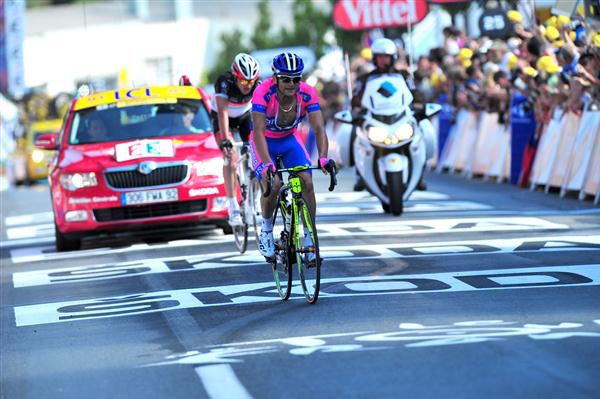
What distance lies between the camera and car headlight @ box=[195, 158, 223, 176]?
15.6 metres

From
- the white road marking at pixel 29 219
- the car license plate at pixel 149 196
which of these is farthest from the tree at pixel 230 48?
the car license plate at pixel 149 196

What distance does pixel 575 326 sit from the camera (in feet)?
27.3

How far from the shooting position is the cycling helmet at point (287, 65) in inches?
403

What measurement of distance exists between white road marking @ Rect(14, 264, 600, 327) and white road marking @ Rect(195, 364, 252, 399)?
2589mm

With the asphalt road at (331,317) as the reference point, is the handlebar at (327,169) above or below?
above

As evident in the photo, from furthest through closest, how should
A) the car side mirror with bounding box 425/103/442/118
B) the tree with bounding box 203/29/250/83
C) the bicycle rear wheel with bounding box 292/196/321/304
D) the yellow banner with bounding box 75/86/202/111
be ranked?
the tree with bounding box 203/29/250/83, the car side mirror with bounding box 425/103/442/118, the yellow banner with bounding box 75/86/202/111, the bicycle rear wheel with bounding box 292/196/321/304

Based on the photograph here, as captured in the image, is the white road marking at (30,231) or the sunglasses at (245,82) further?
the white road marking at (30,231)

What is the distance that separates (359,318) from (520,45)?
13415mm

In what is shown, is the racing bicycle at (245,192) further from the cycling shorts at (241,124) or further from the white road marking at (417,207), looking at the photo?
the white road marking at (417,207)

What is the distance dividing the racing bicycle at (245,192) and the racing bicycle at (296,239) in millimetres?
2812

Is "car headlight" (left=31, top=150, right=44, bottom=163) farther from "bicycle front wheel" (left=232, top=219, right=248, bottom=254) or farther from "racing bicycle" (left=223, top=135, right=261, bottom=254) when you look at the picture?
"bicycle front wheel" (left=232, top=219, right=248, bottom=254)

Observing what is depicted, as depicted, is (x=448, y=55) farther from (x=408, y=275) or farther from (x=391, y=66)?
(x=408, y=275)

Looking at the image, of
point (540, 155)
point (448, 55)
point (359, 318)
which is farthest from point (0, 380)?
point (448, 55)

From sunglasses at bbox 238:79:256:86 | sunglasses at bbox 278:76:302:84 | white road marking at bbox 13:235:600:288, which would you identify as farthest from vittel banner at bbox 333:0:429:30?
sunglasses at bbox 278:76:302:84
